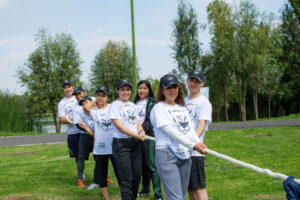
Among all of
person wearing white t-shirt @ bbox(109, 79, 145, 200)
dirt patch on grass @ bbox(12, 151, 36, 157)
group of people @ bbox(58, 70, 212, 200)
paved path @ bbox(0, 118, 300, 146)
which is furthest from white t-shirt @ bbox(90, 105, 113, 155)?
paved path @ bbox(0, 118, 300, 146)

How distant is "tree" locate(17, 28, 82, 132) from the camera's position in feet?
98.1

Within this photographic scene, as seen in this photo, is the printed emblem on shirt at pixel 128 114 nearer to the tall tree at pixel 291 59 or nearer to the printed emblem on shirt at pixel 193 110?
the printed emblem on shirt at pixel 193 110

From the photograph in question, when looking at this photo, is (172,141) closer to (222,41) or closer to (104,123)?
(104,123)

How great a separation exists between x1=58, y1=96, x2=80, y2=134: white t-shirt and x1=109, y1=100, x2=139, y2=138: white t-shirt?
8.25 ft

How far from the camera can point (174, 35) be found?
31.8 meters

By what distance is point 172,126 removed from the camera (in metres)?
3.47

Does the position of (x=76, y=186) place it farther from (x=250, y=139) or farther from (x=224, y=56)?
(x=224, y=56)

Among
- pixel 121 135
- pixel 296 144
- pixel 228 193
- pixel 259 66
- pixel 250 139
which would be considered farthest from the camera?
pixel 259 66

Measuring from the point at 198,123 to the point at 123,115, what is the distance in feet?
3.68

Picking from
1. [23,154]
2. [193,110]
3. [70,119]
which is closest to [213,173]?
[70,119]

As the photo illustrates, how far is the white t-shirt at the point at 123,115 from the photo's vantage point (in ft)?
15.1

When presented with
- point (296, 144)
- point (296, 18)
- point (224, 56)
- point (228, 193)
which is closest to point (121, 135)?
point (228, 193)

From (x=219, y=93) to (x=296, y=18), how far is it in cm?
1539

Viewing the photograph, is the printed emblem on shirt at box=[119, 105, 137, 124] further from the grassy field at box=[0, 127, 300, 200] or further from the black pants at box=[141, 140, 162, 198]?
the grassy field at box=[0, 127, 300, 200]
